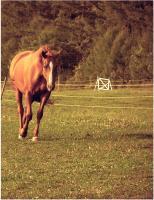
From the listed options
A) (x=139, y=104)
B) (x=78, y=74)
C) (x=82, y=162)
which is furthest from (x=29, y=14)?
(x=82, y=162)

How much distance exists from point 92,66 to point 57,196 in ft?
184

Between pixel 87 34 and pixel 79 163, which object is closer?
pixel 79 163

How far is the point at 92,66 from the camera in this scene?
211ft

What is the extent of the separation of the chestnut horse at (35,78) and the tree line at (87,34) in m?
41.2

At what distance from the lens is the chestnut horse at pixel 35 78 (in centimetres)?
1472

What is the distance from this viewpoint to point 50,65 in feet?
48.0

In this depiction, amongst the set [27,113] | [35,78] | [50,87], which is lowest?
[27,113]

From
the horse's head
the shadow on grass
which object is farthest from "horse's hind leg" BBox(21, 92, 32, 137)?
the horse's head

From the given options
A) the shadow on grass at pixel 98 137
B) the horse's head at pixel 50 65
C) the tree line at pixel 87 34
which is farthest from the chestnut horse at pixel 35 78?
the tree line at pixel 87 34

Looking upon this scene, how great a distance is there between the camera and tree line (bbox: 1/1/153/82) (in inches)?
2448

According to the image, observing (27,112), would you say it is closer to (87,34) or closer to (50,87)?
(50,87)

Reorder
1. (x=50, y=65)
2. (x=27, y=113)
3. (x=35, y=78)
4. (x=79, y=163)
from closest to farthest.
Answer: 1. (x=79, y=163)
2. (x=50, y=65)
3. (x=35, y=78)
4. (x=27, y=113)

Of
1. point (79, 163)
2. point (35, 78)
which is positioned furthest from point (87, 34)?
point (79, 163)

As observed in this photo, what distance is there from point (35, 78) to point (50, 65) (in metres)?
1.11
